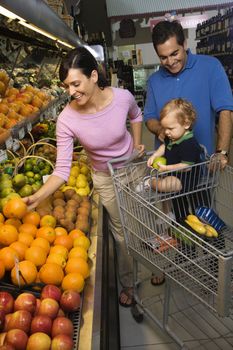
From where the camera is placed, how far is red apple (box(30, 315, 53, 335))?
1.17 meters

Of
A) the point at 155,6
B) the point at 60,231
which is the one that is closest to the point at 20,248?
the point at 60,231

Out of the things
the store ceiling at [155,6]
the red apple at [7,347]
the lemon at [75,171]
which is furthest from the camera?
the store ceiling at [155,6]

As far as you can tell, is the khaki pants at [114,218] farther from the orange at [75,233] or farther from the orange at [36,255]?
the orange at [36,255]

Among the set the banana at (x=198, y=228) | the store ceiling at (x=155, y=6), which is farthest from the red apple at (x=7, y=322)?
the store ceiling at (x=155, y=6)

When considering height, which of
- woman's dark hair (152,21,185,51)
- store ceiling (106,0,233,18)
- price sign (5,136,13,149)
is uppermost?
store ceiling (106,0,233,18)

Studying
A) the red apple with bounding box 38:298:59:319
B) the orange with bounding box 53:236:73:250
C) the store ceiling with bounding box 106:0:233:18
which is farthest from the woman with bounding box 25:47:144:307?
the store ceiling with bounding box 106:0:233:18

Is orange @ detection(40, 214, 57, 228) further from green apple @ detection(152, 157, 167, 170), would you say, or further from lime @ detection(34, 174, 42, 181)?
lime @ detection(34, 174, 42, 181)

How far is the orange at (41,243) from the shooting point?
1.65m

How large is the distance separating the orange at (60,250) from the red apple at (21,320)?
0.45 meters

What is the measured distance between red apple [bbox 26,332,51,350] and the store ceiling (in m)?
11.5

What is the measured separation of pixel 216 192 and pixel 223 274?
2.58 feet

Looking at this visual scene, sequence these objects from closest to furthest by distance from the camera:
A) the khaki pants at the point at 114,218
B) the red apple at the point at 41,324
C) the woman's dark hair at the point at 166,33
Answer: the red apple at the point at 41,324 → the woman's dark hair at the point at 166,33 → the khaki pants at the point at 114,218

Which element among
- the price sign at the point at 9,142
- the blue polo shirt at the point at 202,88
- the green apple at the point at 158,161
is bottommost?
the green apple at the point at 158,161

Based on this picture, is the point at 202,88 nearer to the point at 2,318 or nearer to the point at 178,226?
the point at 178,226
